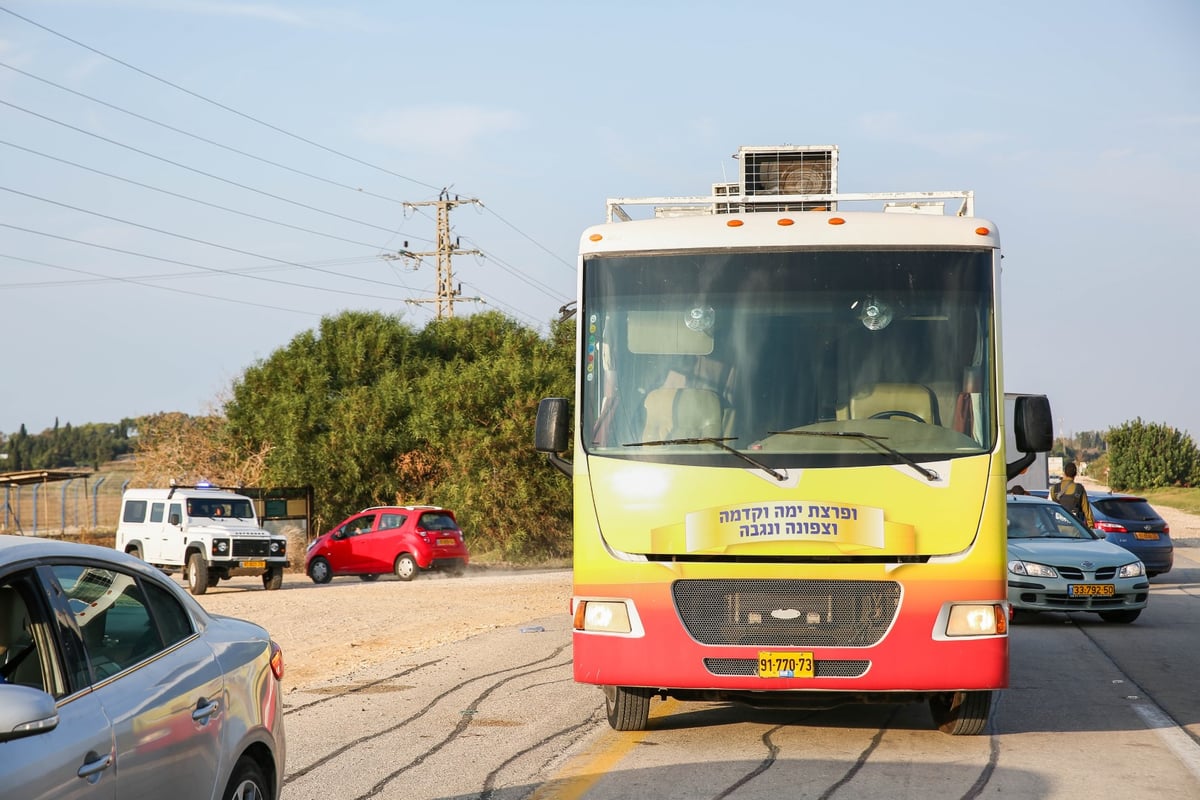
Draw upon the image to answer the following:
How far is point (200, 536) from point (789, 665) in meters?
21.2

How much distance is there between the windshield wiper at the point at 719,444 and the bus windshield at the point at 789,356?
0.04 feet

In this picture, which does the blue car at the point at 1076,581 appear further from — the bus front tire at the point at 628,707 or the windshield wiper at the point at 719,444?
the windshield wiper at the point at 719,444

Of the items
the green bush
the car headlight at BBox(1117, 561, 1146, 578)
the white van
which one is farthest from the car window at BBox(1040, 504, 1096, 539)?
the green bush

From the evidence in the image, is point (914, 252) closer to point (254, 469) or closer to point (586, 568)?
point (586, 568)

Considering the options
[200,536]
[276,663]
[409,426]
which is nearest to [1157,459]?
[409,426]

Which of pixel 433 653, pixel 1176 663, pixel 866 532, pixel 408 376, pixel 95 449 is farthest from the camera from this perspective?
pixel 95 449

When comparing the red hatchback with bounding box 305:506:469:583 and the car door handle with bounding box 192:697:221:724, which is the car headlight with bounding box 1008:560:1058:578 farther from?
the red hatchback with bounding box 305:506:469:583

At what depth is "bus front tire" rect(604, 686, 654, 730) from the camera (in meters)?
9.20

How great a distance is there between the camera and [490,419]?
4012 centimetres

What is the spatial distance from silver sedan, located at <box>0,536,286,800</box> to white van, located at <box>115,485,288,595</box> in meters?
22.5

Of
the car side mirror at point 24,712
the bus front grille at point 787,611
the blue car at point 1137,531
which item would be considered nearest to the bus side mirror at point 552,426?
the bus front grille at point 787,611

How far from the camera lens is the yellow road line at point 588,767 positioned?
736 centimetres

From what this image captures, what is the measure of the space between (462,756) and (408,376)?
116ft

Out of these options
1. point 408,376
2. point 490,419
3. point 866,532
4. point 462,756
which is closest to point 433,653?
point 462,756
